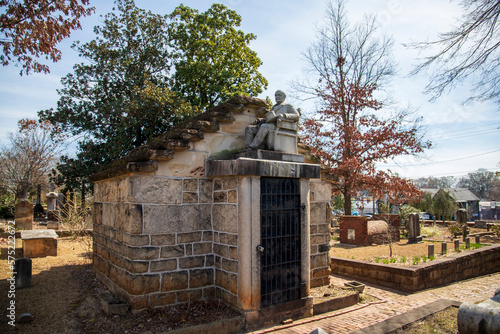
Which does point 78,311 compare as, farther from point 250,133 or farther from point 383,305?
point 383,305

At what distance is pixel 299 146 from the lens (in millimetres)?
7070

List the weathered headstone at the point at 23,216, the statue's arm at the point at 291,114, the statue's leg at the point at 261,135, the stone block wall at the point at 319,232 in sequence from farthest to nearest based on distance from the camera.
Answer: the weathered headstone at the point at 23,216 → the stone block wall at the point at 319,232 → the statue's arm at the point at 291,114 → the statue's leg at the point at 261,135

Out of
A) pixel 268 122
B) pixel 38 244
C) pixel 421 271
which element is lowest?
pixel 421 271

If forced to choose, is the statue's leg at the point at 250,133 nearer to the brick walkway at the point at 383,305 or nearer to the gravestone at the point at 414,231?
the brick walkway at the point at 383,305

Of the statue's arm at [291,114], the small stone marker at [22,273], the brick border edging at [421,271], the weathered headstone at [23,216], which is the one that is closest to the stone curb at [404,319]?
the brick border edging at [421,271]

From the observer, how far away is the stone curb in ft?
14.7

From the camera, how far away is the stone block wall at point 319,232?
6.90 m

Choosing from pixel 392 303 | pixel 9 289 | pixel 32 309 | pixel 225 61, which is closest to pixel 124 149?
pixel 225 61

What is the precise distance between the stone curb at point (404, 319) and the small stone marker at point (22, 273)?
623 centimetres

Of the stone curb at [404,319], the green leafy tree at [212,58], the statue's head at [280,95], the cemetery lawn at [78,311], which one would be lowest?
the stone curb at [404,319]

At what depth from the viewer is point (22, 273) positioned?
634cm

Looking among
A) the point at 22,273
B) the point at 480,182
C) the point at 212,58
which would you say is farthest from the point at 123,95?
the point at 480,182

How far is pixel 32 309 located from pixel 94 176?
291cm

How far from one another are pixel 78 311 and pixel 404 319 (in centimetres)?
526
